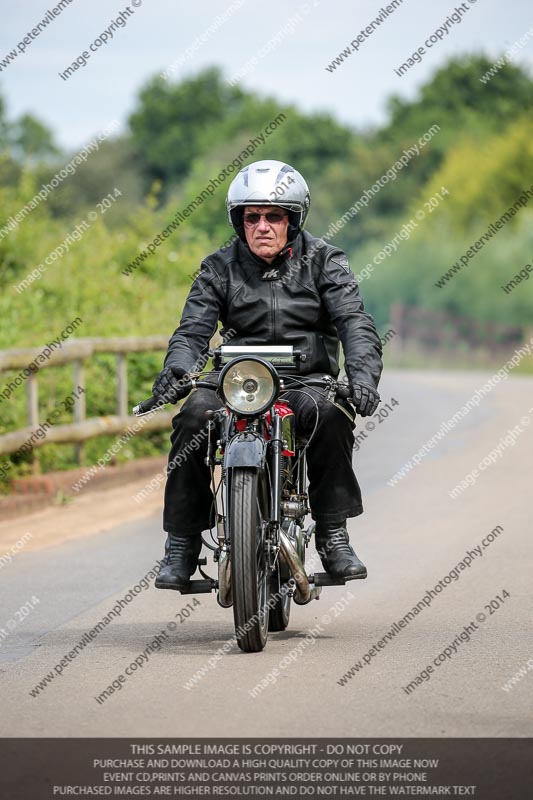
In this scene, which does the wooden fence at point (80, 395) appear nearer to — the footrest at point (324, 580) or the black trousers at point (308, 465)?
the black trousers at point (308, 465)

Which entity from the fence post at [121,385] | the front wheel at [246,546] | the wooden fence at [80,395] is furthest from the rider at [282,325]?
the fence post at [121,385]

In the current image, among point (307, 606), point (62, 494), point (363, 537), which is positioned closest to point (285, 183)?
point (307, 606)

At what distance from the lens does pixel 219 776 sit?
477 cm

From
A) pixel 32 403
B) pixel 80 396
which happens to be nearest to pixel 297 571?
pixel 32 403

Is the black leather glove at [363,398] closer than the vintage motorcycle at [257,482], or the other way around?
the vintage motorcycle at [257,482]

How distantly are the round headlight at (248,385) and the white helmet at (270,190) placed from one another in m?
0.95

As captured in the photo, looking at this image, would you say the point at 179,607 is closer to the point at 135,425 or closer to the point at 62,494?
the point at 62,494

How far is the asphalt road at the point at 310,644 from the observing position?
5512mm

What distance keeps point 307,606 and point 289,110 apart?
95196mm

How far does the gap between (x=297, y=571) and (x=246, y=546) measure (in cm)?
57

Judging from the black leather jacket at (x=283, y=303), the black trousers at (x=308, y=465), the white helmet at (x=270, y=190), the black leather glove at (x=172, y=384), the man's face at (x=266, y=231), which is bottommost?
the black trousers at (x=308, y=465)

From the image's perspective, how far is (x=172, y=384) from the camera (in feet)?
22.6

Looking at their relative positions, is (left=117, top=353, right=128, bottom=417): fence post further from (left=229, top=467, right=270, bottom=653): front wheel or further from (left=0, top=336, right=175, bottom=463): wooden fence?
(left=229, top=467, right=270, bottom=653): front wheel

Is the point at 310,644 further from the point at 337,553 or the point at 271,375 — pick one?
the point at 271,375
